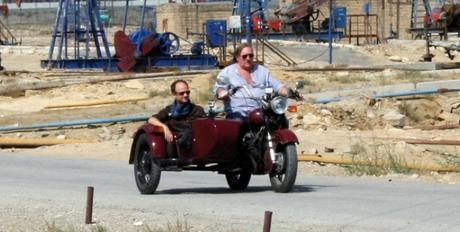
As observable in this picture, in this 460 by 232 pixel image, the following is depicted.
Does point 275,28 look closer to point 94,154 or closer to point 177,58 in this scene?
point 177,58

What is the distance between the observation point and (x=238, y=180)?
44.8 ft

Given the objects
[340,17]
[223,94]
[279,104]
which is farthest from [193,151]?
[340,17]

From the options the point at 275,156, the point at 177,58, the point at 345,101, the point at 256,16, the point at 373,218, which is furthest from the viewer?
the point at 256,16

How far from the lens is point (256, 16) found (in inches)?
2411

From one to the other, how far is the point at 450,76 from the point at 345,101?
913 centimetres

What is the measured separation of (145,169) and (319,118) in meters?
11.8

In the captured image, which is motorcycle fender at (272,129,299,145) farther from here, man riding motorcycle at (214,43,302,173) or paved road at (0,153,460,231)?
paved road at (0,153,460,231)

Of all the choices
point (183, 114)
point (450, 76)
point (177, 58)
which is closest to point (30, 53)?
point (177, 58)

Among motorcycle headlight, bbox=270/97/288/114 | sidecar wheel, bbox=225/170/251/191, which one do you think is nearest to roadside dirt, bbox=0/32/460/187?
sidecar wheel, bbox=225/170/251/191

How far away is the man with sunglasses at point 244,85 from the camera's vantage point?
12.6 metres

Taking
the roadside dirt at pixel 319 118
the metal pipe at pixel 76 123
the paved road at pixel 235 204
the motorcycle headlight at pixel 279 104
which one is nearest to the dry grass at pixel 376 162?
the roadside dirt at pixel 319 118

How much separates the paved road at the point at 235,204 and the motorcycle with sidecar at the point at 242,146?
32 cm

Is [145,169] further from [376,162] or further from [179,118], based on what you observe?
[376,162]

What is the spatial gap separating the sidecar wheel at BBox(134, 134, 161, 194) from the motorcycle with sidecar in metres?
0.02
